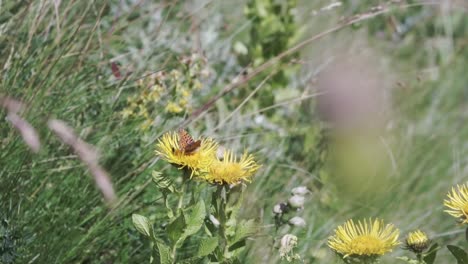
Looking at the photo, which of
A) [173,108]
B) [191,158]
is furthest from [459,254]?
[173,108]

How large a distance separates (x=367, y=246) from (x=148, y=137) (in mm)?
1055

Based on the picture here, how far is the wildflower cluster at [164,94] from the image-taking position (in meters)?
2.46

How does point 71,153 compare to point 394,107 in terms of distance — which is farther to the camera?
point 394,107

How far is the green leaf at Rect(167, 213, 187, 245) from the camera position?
158 centimetres

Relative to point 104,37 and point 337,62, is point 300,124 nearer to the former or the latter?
point 337,62

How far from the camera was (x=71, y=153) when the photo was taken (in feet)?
7.68

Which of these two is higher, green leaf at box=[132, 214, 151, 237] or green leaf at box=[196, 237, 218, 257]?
green leaf at box=[132, 214, 151, 237]

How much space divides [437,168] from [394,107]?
1.02 feet

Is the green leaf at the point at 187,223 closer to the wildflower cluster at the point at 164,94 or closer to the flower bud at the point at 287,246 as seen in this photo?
the flower bud at the point at 287,246

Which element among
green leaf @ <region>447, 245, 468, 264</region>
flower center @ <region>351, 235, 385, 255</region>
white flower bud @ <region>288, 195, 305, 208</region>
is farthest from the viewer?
white flower bud @ <region>288, 195, 305, 208</region>

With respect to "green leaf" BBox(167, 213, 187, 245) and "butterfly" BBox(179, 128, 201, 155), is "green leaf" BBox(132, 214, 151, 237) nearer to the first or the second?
"green leaf" BBox(167, 213, 187, 245)

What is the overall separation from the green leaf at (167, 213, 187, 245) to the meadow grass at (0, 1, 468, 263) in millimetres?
354

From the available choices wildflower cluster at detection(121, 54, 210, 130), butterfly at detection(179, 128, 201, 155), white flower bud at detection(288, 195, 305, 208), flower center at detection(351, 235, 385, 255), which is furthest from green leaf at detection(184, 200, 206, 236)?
wildflower cluster at detection(121, 54, 210, 130)

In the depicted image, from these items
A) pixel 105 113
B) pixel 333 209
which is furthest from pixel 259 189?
pixel 105 113
